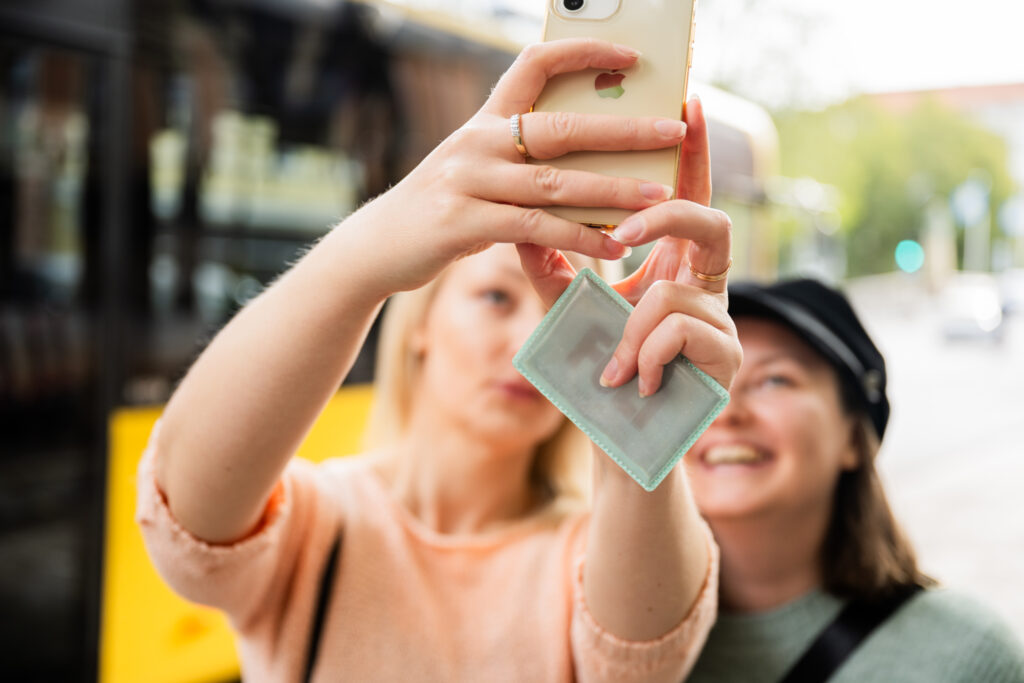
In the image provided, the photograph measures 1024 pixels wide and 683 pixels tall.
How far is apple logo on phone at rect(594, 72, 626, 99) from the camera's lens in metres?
0.76

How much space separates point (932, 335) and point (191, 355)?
26370 millimetres

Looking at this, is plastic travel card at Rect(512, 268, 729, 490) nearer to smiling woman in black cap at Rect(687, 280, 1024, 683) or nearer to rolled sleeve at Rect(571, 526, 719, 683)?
rolled sleeve at Rect(571, 526, 719, 683)

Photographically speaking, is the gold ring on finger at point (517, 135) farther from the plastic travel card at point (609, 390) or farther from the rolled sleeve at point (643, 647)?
the rolled sleeve at point (643, 647)

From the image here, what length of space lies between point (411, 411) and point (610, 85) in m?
0.92

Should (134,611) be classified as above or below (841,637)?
below

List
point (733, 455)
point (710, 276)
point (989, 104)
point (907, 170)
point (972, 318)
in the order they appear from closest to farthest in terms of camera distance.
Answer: point (710, 276) < point (733, 455) < point (972, 318) < point (907, 170) < point (989, 104)

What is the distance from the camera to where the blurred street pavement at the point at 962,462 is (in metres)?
6.62

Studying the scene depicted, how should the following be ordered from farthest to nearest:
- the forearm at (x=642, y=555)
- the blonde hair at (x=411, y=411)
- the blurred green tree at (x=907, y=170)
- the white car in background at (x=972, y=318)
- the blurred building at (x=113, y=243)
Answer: the blurred green tree at (x=907, y=170) < the white car in background at (x=972, y=318) < the blurred building at (x=113, y=243) < the blonde hair at (x=411, y=411) < the forearm at (x=642, y=555)

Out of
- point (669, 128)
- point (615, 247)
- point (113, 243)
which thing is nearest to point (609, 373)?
point (615, 247)

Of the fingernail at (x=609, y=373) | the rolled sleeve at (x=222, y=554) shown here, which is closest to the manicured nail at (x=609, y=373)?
the fingernail at (x=609, y=373)

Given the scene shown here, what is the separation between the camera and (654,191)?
2.37 feet

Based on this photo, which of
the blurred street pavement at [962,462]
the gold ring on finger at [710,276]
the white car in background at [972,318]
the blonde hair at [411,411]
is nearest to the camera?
the gold ring on finger at [710,276]

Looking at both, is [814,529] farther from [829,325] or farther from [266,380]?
[266,380]

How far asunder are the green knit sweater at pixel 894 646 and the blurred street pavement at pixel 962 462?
0.08 metres
